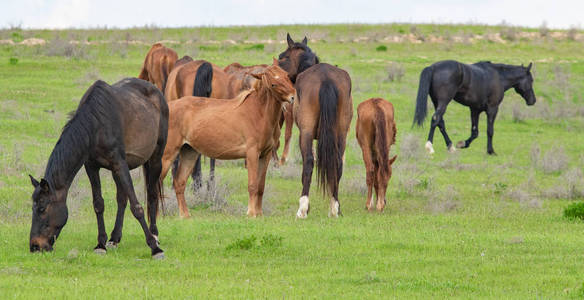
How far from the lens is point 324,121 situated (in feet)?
38.0

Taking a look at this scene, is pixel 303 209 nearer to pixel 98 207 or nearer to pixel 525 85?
pixel 98 207

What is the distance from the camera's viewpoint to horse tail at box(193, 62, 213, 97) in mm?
14594

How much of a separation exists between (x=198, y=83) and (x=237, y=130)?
314 cm

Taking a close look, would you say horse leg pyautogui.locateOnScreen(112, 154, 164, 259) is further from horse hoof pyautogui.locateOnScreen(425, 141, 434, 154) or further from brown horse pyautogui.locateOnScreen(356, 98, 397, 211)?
horse hoof pyautogui.locateOnScreen(425, 141, 434, 154)

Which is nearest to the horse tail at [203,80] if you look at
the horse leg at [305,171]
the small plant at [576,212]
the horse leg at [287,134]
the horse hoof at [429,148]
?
the horse leg at [305,171]

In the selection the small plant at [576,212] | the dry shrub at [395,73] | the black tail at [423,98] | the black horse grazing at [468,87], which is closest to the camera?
the small plant at [576,212]

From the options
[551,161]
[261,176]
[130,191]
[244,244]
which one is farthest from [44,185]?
[551,161]

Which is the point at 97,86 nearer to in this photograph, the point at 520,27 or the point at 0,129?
the point at 0,129

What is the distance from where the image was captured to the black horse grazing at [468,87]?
21.7m

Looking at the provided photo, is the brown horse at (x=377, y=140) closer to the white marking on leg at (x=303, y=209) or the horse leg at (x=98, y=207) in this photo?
the white marking on leg at (x=303, y=209)

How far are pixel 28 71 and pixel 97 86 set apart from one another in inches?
925

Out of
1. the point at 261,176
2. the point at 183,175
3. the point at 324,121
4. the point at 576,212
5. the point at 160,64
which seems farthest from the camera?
the point at 160,64

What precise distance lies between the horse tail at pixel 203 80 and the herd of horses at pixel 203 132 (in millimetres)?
18

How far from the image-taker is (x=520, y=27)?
56.1m
